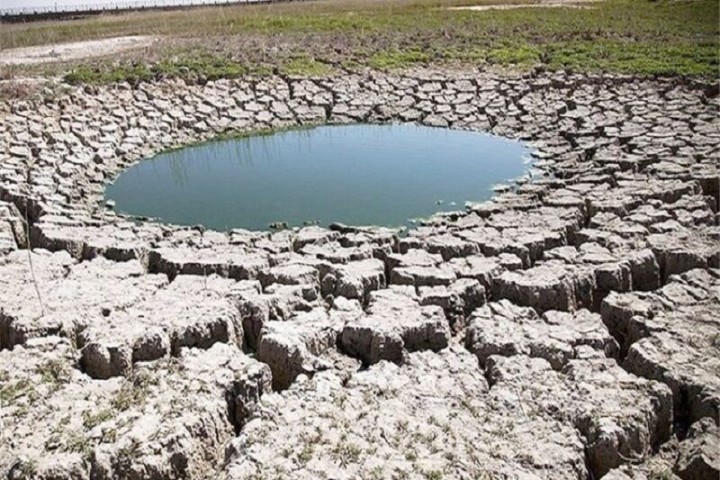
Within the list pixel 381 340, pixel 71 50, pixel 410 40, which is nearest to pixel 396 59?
pixel 410 40

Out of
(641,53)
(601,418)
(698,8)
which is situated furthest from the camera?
(698,8)

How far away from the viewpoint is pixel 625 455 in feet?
12.4

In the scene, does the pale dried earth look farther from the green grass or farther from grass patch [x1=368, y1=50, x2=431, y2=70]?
grass patch [x1=368, y1=50, x2=431, y2=70]

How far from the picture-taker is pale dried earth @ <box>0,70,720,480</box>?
3.74 metres

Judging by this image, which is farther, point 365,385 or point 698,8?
point 698,8

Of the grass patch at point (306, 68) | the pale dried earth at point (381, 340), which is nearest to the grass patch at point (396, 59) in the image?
the grass patch at point (306, 68)

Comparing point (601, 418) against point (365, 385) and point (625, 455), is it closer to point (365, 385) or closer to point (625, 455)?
point (625, 455)

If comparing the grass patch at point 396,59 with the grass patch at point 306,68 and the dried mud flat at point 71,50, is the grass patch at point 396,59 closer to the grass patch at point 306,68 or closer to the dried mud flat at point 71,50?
the grass patch at point 306,68

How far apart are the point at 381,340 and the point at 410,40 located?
15.1 m

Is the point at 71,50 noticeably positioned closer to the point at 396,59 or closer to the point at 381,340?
the point at 396,59

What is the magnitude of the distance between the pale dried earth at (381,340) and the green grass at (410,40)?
6.52 metres

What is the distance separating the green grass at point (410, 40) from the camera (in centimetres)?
1475

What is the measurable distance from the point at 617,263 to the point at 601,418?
2.21 metres

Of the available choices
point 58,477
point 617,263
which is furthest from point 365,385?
point 617,263
